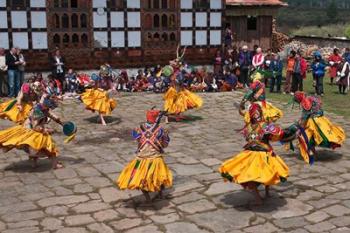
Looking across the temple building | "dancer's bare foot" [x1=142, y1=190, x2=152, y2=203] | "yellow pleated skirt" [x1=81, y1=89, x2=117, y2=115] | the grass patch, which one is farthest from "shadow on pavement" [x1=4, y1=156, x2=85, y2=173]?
the temple building

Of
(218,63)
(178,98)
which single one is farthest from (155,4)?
(178,98)

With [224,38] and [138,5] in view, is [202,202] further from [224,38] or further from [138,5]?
[224,38]

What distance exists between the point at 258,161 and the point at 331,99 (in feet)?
36.9

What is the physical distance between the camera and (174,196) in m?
8.51

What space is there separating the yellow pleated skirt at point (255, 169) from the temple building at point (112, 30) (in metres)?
13.1

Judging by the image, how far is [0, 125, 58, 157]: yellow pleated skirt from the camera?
→ 31.0ft

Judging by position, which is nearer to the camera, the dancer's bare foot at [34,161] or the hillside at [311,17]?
the dancer's bare foot at [34,161]

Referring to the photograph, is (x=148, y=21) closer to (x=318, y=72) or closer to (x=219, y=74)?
(x=219, y=74)

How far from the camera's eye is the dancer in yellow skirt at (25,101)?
10584 millimetres

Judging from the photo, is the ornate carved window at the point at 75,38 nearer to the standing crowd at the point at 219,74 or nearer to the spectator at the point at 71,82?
the standing crowd at the point at 219,74

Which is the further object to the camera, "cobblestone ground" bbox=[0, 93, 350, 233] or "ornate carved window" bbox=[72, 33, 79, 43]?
"ornate carved window" bbox=[72, 33, 79, 43]

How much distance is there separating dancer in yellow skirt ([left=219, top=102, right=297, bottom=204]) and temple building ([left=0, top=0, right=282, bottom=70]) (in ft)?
42.1

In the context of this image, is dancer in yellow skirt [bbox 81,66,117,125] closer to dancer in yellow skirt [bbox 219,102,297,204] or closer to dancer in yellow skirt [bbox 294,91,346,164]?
dancer in yellow skirt [bbox 294,91,346,164]

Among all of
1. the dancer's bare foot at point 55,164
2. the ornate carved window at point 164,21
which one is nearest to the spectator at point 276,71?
the ornate carved window at point 164,21
